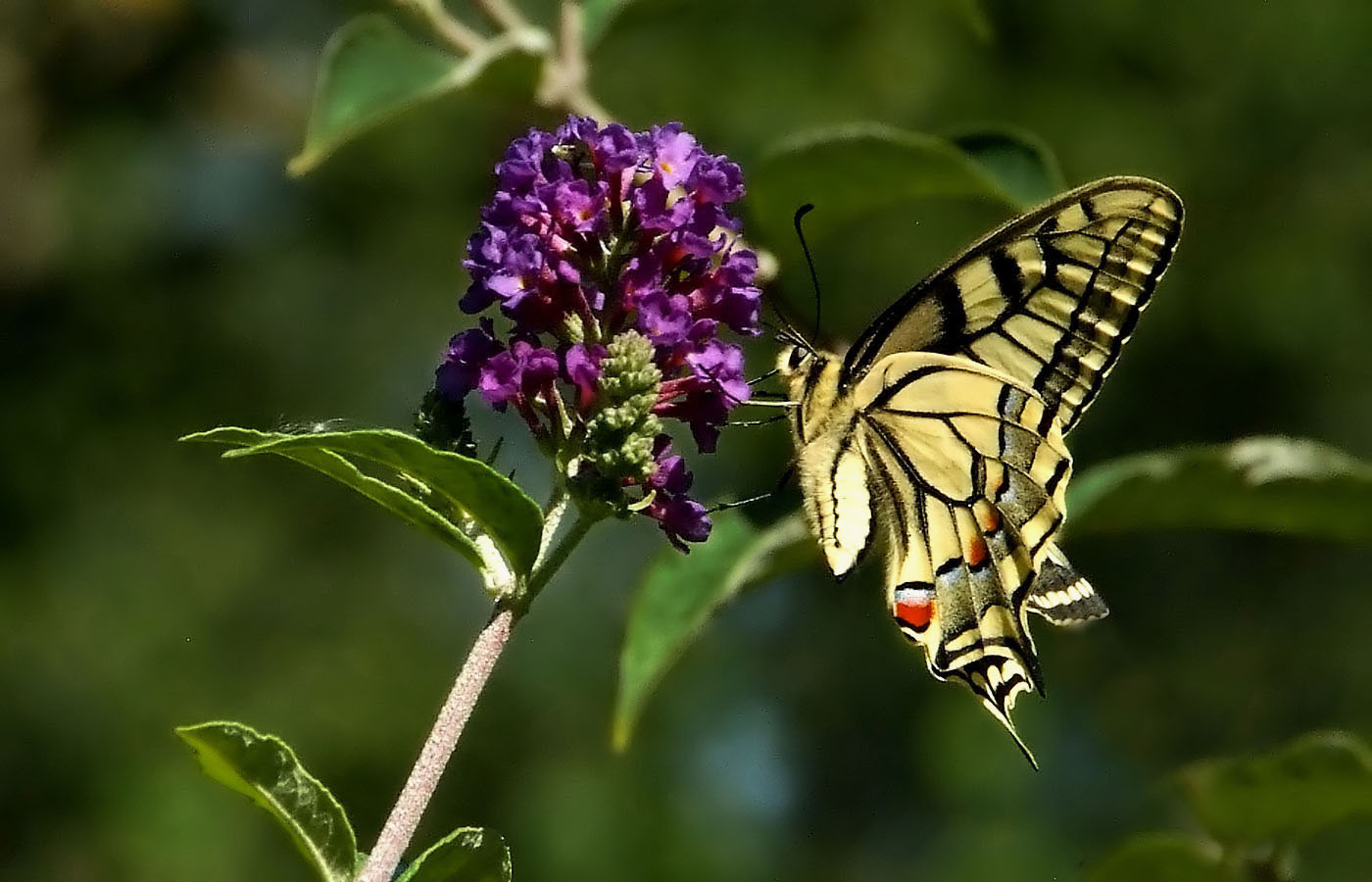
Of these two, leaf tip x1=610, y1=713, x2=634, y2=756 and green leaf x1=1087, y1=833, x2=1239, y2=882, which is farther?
green leaf x1=1087, y1=833, x2=1239, y2=882

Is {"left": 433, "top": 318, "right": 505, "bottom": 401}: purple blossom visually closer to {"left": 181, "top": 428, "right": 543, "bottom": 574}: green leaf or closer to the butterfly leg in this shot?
{"left": 181, "top": 428, "right": 543, "bottom": 574}: green leaf

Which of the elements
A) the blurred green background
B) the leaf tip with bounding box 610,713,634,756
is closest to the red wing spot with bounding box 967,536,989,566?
the leaf tip with bounding box 610,713,634,756

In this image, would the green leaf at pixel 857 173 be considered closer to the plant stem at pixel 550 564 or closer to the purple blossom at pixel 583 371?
the purple blossom at pixel 583 371

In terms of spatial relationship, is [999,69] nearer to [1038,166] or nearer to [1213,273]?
[1213,273]

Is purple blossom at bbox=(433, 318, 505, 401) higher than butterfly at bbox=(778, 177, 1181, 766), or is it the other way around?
purple blossom at bbox=(433, 318, 505, 401)

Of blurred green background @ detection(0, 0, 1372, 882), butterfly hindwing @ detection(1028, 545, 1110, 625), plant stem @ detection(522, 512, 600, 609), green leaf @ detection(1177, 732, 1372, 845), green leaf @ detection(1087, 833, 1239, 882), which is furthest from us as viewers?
blurred green background @ detection(0, 0, 1372, 882)

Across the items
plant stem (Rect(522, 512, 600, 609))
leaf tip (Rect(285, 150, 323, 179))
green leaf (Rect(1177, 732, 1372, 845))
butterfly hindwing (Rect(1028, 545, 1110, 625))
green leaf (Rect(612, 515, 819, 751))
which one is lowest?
green leaf (Rect(1177, 732, 1372, 845))
